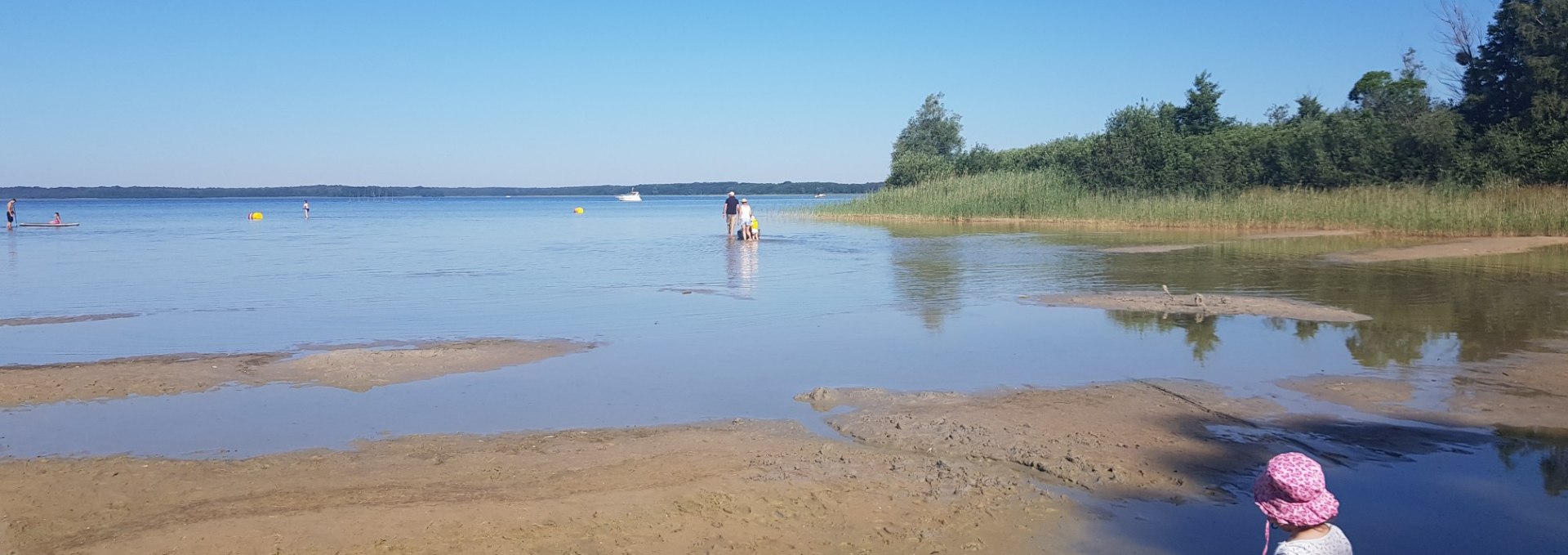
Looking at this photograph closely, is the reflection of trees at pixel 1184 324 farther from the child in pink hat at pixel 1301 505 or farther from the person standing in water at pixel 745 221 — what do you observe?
the person standing in water at pixel 745 221

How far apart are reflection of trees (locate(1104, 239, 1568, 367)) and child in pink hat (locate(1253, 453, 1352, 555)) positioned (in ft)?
24.7

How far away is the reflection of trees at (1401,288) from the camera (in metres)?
11.9

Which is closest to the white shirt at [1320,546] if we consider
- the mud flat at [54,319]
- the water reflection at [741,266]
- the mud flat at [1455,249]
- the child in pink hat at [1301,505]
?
the child in pink hat at [1301,505]

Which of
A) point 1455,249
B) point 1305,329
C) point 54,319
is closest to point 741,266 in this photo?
point 54,319

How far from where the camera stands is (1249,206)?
38188 millimetres

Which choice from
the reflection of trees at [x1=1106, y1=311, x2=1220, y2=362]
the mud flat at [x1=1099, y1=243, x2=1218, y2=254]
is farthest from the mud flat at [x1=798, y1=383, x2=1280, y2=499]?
the mud flat at [x1=1099, y1=243, x2=1218, y2=254]

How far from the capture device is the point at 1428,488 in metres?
6.39

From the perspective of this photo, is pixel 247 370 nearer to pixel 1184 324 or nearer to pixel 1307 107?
pixel 1184 324

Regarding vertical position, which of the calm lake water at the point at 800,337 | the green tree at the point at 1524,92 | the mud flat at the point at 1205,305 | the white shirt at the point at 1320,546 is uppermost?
the green tree at the point at 1524,92

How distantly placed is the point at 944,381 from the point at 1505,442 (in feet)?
13.8

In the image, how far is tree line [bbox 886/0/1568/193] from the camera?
33.0m

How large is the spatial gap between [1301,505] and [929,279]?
16.9m

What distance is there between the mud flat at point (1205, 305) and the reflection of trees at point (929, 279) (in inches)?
62.3

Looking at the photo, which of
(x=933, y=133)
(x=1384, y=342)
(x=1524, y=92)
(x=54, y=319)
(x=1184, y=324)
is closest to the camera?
(x=1384, y=342)
